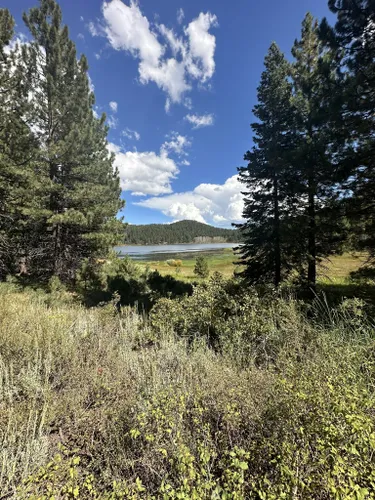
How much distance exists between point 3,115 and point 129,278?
8244 mm

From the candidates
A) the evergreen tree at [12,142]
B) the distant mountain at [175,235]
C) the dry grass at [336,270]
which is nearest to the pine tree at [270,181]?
the dry grass at [336,270]

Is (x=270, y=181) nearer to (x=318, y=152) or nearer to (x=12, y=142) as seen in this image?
(x=318, y=152)

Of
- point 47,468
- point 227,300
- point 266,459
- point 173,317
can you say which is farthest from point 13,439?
point 227,300

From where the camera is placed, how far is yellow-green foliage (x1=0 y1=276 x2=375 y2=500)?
55.4 inches

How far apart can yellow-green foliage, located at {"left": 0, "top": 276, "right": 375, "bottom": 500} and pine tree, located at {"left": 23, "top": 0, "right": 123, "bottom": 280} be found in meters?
6.30

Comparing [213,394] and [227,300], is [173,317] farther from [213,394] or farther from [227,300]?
[213,394]

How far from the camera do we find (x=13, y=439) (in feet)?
5.91

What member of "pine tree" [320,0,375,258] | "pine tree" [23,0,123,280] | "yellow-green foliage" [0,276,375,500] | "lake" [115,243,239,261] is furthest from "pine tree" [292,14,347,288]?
"lake" [115,243,239,261]

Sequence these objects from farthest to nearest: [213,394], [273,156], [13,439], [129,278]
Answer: [129,278] < [273,156] < [213,394] < [13,439]

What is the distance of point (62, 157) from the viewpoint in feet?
30.2

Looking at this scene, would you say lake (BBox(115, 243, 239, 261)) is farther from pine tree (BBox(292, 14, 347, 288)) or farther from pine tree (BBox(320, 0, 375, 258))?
pine tree (BBox(320, 0, 375, 258))

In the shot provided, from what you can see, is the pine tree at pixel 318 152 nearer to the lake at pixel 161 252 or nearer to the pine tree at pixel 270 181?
the pine tree at pixel 270 181

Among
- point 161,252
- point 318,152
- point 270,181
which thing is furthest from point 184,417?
point 161,252

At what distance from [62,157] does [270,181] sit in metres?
8.63
